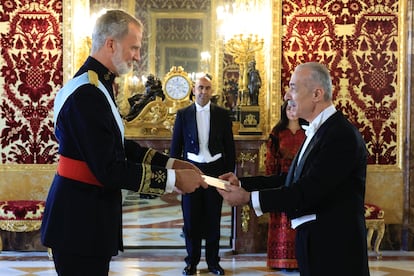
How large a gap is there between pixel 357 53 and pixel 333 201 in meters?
4.23

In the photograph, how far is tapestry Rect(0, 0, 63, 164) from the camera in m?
6.51

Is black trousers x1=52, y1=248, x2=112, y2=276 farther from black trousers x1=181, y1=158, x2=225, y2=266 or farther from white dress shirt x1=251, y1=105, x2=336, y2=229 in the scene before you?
black trousers x1=181, y1=158, x2=225, y2=266

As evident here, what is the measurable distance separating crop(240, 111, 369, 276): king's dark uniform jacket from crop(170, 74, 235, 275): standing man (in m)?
2.64

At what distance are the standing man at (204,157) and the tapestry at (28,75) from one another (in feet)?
5.63

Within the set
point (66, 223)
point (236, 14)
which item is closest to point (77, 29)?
point (236, 14)

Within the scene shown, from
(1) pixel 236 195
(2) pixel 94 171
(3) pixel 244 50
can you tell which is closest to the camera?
(2) pixel 94 171

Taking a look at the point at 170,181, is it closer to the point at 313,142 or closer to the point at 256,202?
the point at 256,202

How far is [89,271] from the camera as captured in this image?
269cm

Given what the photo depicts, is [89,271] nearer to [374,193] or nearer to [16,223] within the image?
[16,223]

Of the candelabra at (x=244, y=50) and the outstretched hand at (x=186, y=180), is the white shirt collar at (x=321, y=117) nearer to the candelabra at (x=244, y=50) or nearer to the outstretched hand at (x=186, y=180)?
the outstretched hand at (x=186, y=180)

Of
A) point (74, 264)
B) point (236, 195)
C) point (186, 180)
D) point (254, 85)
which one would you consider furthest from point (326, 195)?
point (254, 85)

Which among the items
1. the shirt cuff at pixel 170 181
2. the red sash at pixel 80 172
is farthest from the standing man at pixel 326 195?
the red sash at pixel 80 172

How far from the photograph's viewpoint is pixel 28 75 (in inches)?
258

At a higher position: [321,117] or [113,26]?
[113,26]
